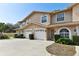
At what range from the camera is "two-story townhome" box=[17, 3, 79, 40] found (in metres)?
16.0

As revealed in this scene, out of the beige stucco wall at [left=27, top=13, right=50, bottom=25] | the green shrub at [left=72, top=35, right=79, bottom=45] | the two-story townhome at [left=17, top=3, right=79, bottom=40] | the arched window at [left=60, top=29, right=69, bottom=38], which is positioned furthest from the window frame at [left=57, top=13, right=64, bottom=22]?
the green shrub at [left=72, top=35, right=79, bottom=45]

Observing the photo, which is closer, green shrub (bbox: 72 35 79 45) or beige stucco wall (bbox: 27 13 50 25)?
green shrub (bbox: 72 35 79 45)

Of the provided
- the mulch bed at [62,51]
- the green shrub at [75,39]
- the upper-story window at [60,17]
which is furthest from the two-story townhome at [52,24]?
the mulch bed at [62,51]

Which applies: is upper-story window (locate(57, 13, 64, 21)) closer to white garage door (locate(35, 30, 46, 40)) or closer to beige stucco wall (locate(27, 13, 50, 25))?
beige stucco wall (locate(27, 13, 50, 25))

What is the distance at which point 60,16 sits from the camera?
18.9m

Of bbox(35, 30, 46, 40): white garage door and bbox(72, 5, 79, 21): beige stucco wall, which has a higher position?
bbox(72, 5, 79, 21): beige stucco wall

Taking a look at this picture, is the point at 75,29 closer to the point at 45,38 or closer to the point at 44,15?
the point at 45,38

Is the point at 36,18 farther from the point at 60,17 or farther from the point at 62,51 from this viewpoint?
the point at 62,51

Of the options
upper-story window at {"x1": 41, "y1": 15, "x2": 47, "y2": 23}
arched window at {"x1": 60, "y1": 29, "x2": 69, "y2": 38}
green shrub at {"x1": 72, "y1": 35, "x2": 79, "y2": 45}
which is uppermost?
upper-story window at {"x1": 41, "y1": 15, "x2": 47, "y2": 23}

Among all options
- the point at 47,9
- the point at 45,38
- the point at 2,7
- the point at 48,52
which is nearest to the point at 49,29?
the point at 45,38

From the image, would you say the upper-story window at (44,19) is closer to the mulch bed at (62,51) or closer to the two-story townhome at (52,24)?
the two-story townhome at (52,24)

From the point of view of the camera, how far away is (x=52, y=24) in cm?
1945

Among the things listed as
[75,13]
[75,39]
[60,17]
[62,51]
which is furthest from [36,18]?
[62,51]

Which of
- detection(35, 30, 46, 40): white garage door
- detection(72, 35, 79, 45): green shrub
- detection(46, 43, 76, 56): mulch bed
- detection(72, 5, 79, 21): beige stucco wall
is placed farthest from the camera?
detection(35, 30, 46, 40): white garage door
